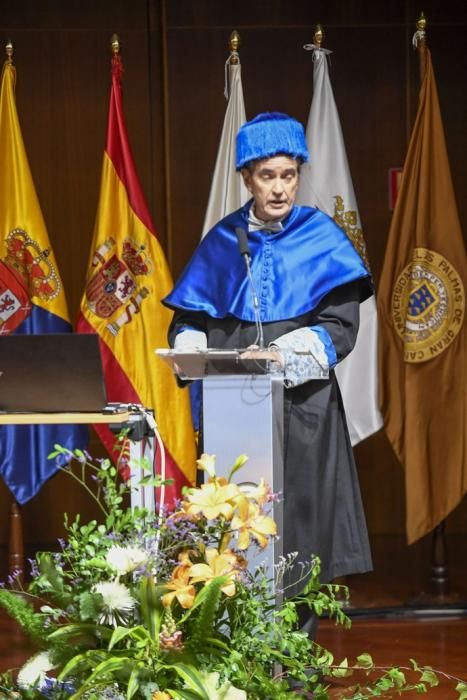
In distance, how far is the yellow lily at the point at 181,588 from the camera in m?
1.57

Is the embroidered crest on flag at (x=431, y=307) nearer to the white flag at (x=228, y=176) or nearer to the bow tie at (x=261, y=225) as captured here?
the white flag at (x=228, y=176)

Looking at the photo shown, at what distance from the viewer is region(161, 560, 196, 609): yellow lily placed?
5.15 feet

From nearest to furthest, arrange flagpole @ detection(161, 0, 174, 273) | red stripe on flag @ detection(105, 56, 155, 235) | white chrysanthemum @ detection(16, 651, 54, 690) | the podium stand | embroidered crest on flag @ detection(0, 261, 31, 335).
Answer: white chrysanthemum @ detection(16, 651, 54, 690) < the podium stand < embroidered crest on flag @ detection(0, 261, 31, 335) < red stripe on flag @ detection(105, 56, 155, 235) < flagpole @ detection(161, 0, 174, 273)

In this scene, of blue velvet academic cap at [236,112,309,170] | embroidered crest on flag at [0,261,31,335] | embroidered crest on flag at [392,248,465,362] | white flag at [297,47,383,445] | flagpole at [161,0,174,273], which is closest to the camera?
blue velvet academic cap at [236,112,309,170]

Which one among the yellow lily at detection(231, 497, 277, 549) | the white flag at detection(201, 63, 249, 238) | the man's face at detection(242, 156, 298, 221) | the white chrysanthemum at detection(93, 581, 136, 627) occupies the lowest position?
the white chrysanthemum at detection(93, 581, 136, 627)

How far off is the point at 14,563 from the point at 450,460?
1.82 m

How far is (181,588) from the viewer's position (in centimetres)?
158

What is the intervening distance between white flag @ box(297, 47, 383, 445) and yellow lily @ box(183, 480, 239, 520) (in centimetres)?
276

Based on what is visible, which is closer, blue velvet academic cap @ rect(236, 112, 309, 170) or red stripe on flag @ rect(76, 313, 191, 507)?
blue velvet academic cap @ rect(236, 112, 309, 170)

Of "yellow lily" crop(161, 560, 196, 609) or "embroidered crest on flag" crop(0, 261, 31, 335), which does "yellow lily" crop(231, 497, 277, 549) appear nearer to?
"yellow lily" crop(161, 560, 196, 609)

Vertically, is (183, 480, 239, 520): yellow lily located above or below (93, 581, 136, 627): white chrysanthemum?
above

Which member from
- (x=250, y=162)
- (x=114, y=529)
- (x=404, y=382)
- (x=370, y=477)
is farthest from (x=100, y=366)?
(x=370, y=477)

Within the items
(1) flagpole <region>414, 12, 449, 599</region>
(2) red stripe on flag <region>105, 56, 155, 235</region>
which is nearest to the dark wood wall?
(2) red stripe on flag <region>105, 56, 155, 235</region>

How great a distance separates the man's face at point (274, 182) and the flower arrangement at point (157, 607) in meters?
1.35
